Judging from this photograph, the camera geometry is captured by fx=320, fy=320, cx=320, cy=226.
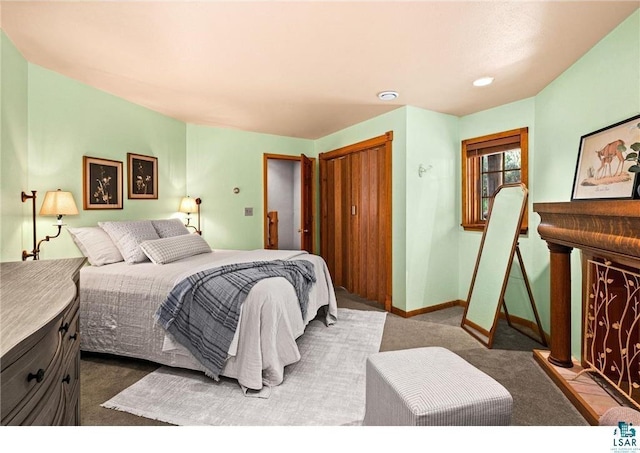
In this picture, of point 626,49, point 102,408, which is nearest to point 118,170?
point 102,408

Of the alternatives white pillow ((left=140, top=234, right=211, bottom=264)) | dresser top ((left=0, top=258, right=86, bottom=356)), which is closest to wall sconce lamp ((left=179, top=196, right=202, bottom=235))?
white pillow ((left=140, top=234, right=211, bottom=264))

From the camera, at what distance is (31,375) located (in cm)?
79

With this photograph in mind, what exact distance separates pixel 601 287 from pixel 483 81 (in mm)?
1904

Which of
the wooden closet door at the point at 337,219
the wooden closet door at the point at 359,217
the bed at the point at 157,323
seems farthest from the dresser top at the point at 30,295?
the wooden closet door at the point at 337,219

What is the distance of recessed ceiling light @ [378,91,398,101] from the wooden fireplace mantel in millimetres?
1662

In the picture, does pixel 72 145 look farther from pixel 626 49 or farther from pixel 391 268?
pixel 626 49

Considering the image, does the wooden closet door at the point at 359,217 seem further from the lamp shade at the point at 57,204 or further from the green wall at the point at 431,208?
the lamp shade at the point at 57,204

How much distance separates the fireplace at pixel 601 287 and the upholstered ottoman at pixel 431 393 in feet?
3.04

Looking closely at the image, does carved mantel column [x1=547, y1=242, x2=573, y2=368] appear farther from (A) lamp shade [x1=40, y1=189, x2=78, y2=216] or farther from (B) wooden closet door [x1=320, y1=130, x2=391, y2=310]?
(A) lamp shade [x1=40, y1=189, x2=78, y2=216]

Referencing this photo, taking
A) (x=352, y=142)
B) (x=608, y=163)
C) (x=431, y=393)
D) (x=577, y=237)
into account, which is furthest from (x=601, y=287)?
(x=352, y=142)

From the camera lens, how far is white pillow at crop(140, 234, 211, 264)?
2.77 m

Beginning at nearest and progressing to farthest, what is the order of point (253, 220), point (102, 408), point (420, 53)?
point (102, 408) < point (420, 53) < point (253, 220)

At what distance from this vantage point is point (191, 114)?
392cm

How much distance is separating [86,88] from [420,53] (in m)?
3.00
